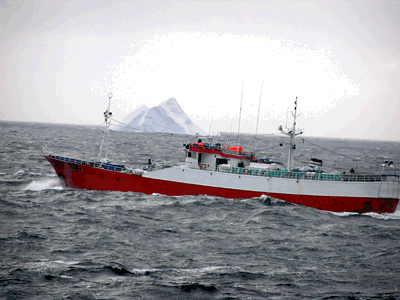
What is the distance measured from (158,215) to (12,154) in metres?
39.7

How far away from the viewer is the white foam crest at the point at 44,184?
Result: 3380 centimetres

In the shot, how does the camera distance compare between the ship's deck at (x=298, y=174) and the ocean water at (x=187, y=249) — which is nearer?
the ocean water at (x=187, y=249)

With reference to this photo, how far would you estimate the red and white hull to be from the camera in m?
31.1

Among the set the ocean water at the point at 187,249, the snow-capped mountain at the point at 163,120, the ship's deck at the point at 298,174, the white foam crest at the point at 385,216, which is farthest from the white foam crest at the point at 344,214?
the snow-capped mountain at the point at 163,120

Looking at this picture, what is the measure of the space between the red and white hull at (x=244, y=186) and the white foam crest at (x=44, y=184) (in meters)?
2.09

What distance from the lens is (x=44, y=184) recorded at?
117ft

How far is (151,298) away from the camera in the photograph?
1415 cm

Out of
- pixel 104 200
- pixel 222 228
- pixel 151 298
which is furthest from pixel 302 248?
pixel 104 200

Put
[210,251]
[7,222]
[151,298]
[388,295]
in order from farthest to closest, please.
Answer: [7,222], [210,251], [388,295], [151,298]

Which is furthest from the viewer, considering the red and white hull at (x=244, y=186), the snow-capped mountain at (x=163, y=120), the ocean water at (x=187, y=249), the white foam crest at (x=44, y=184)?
the snow-capped mountain at (x=163, y=120)

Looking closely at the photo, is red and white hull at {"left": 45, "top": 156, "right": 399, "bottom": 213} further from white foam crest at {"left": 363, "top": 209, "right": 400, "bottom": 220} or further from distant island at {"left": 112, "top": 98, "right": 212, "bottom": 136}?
distant island at {"left": 112, "top": 98, "right": 212, "bottom": 136}

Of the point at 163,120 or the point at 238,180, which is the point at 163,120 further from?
the point at 238,180

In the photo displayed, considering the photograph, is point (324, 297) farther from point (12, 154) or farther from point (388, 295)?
point (12, 154)

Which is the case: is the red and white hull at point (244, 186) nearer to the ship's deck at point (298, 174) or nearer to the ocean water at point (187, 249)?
the ship's deck at point (298, 174)
